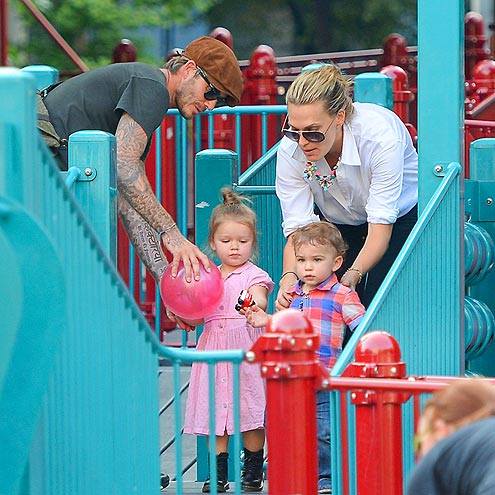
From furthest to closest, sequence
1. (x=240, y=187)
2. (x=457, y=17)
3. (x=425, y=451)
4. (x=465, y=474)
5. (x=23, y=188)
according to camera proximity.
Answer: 1. (x=240, y=187)
2. (x=457, y=17)
3. (x=23, y=188)
4. (x=425, y=451)
5. (x=465, y=474)

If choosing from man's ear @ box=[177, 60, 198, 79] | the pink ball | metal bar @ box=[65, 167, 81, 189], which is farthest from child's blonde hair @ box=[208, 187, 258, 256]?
metal bar @ box=[65, 167, 81, 189]

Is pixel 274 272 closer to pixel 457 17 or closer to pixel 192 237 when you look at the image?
pixel 457 17

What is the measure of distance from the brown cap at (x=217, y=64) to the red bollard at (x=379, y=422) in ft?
6.87

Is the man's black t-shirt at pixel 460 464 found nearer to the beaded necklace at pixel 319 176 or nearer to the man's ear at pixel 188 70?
the beaded necklace at pixel 319 176

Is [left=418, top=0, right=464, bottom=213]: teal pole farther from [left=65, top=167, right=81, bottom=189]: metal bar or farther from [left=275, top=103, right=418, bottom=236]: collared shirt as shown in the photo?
[left=65, top=167, right=81, bottom=189]: metal bar

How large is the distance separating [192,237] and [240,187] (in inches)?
102

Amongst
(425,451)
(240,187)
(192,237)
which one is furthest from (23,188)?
(192,237)

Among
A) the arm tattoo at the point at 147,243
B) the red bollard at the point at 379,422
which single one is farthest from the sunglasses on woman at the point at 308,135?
the red bollard at the point at 379,422

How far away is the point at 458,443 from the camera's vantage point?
303 cm

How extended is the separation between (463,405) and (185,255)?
247cm

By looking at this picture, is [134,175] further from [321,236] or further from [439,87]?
[439,87]

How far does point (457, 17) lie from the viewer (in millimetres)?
5500

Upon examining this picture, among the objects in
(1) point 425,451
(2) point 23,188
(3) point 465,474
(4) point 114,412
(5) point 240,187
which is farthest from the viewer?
(5) point 240,187

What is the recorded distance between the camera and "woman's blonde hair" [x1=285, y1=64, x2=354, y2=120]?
539cm
